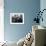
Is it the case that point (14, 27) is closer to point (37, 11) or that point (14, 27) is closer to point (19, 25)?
point (19, 25)

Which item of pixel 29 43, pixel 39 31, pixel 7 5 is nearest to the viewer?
pixel 39 31

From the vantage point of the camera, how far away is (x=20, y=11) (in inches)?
212

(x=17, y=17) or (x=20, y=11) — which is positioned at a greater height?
(x=20, y=11)

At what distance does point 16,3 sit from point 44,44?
3.16 meters

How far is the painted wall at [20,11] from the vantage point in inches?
211

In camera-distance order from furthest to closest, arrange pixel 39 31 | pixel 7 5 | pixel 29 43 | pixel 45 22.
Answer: pixel 7 5
pixel 45 22
pixel 29 43
pixel 39 31

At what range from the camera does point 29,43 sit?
320 cm

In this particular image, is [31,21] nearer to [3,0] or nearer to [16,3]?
[16,3]

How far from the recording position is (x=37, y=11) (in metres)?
5.38

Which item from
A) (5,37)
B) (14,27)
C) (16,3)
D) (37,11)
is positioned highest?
(16,3)

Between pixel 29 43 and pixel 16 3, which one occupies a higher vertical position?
pixel 16 3

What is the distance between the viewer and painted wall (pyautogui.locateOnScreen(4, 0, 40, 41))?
537 cm

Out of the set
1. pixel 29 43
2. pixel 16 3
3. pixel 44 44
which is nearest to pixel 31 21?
pixel 16 3

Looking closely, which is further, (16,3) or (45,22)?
(16,3)
